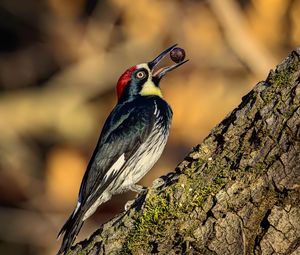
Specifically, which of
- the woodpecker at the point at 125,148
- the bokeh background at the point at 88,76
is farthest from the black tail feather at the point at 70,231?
the bokeh background at the point at 88,76

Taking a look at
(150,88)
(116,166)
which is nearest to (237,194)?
(116,166)

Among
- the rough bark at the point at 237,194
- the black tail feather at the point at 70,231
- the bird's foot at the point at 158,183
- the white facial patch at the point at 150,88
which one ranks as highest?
the white facial patch at the point at 150,88

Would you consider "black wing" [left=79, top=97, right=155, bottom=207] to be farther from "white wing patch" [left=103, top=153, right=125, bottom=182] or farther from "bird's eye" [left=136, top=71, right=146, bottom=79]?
"bird's eye" [left=136, top=71, right=146, bottom=79]

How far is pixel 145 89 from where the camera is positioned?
651 cm

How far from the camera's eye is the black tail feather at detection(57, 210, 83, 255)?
4.69 m

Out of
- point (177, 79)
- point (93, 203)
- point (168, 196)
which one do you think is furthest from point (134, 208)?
point (177, 79)

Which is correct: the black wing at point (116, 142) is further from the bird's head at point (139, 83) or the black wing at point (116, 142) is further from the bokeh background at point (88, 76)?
the bokeh background at point (88, 76)

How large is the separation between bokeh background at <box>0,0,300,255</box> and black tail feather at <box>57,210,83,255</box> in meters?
4.31

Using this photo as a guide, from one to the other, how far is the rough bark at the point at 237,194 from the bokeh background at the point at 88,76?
5.30 metres

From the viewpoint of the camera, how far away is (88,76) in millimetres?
Result: 9875

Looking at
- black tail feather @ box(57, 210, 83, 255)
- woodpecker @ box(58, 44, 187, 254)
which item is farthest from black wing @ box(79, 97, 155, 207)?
black tail feather @ box(57, 210, 83, 255)

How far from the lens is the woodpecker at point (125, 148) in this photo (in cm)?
561

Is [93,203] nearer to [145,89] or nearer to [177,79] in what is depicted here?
[145,89]

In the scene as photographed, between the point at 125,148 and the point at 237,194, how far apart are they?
6.95 ft
